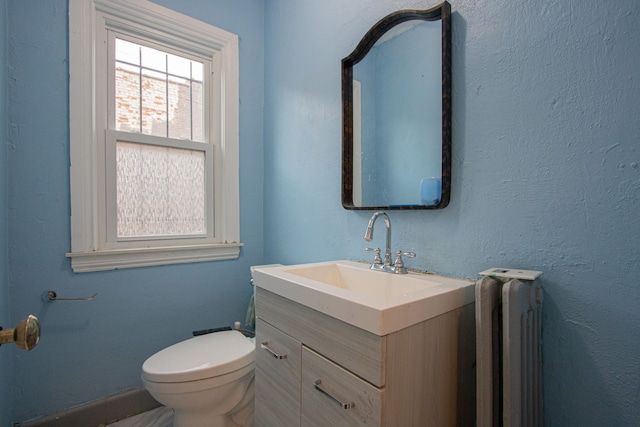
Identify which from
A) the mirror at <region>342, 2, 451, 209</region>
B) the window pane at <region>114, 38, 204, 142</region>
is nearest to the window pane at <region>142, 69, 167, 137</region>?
the window pane at <region>114, 38, 204, 142</region>

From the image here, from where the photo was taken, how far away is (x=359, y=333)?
0.69 m

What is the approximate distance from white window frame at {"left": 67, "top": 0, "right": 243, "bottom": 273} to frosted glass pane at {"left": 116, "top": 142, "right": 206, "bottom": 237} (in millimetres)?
58

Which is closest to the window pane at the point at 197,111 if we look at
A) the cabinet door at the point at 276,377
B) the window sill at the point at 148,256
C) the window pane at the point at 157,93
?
the window pane at the point at 157,93

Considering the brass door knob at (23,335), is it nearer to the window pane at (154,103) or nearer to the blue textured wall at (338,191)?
the blue textured wall at (338,191)

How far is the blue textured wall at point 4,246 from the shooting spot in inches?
46.9

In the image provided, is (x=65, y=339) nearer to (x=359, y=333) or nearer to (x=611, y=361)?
(x=359, y=333)

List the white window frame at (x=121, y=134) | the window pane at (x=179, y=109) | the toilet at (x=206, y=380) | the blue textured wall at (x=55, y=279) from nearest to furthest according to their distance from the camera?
the toilet at (x=206, y=380) → the blue textured wall at (x=55, y=279) → the white window frame at (x=121, y=134) → the window pane at (x=179, y=109)

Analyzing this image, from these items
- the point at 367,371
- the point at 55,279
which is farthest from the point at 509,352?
the point at 55,279

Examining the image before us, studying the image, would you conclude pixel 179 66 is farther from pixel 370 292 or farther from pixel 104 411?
Answer: pixel 104 411

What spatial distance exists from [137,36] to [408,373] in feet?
6.52

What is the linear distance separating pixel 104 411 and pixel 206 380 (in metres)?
0.74

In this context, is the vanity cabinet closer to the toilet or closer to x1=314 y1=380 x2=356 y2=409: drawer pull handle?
x1=314 y1=380 x2=356 y2=409: drawer pull handle

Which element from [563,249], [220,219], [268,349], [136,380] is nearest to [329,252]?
Result: [268,349]

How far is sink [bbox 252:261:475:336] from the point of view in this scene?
2.17ft
